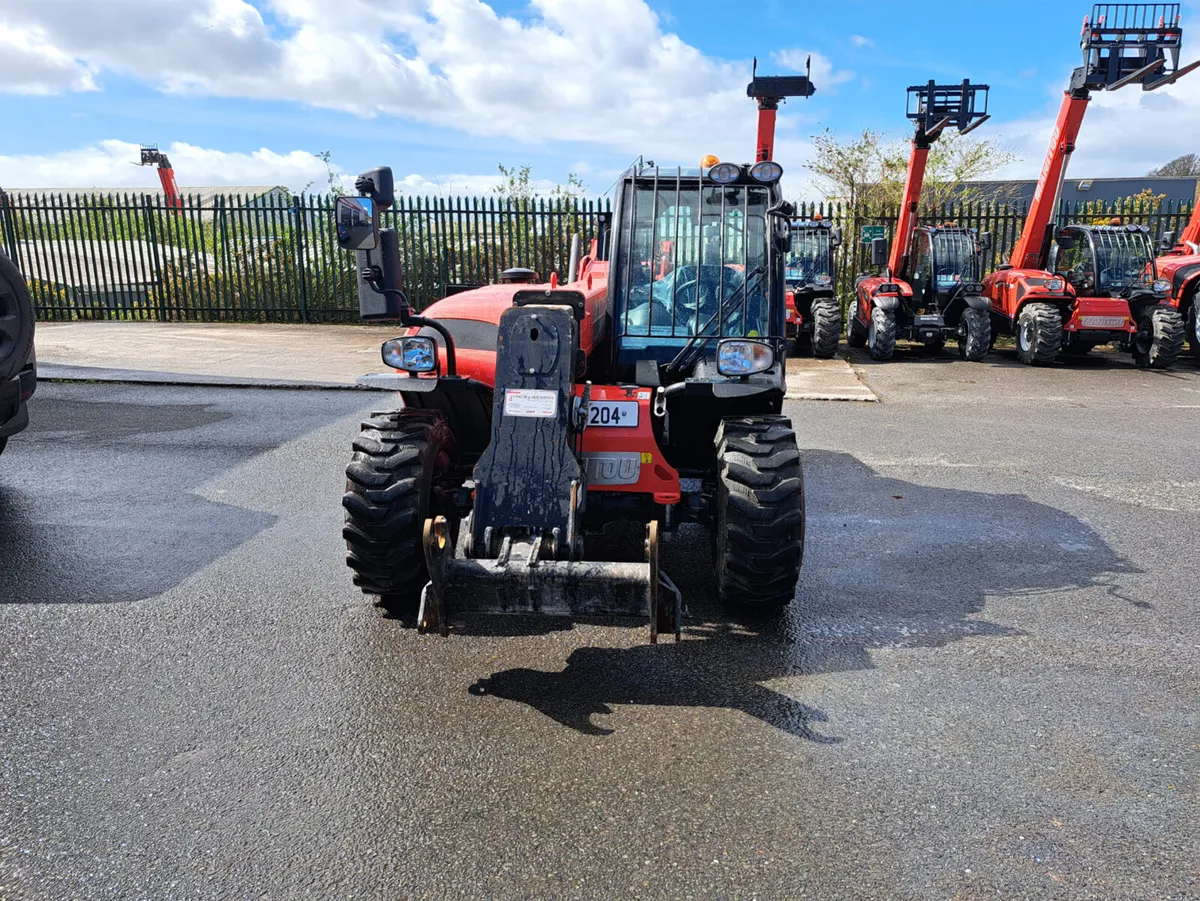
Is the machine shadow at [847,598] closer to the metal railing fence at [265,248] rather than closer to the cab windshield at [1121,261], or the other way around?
the cab windshield at [1121,261]

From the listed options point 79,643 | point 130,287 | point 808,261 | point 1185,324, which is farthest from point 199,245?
point 1185,324

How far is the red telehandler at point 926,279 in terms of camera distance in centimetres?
1438

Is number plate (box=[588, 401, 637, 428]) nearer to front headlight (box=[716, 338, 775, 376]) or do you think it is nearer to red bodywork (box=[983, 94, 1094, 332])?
front headlight (box=[716, 338, 775, 376])

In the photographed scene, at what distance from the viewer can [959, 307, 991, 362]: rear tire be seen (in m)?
14.2

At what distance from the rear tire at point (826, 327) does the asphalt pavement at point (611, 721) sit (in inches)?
319

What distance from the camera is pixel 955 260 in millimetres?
15617

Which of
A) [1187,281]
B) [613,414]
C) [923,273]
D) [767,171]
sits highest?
[767,171]

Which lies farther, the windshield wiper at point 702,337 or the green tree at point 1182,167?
the green tree at point 1182,167

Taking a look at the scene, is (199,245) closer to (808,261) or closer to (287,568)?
(808,261)

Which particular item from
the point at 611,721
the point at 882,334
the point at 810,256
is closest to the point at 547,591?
the point at 611,721

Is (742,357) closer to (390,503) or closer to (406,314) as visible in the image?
(406,314)

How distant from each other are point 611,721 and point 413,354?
216 cm

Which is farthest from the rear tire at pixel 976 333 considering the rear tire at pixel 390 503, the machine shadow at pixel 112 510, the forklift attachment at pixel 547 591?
the forklift attachment at pixel 547 591

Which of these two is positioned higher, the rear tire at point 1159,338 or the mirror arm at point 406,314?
the mirror arm at point 406,314
